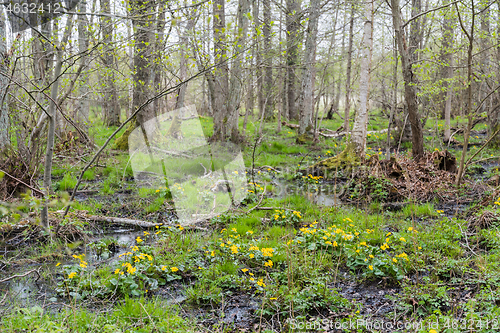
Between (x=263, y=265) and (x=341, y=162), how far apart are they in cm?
496

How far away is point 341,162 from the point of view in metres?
8.39

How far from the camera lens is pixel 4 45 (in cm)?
540

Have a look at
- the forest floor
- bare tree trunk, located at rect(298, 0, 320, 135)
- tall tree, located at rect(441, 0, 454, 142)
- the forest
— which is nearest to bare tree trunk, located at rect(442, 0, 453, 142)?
tall tree, located at rect(441, 0, 454, 142)

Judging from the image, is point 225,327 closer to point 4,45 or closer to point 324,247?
point 324,247

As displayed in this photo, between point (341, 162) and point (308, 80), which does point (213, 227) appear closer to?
point (341, 162)

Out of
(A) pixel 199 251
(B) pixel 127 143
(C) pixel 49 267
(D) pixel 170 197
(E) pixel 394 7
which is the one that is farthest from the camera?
(B) pixel 127 143

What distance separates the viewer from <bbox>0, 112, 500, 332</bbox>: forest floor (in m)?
2.95

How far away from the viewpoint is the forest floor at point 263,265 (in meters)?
2.95

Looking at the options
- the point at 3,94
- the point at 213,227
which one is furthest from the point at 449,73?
the point at 3,94

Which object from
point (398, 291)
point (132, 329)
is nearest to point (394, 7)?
point (398, 291)

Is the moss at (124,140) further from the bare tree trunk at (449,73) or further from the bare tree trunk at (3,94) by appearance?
the bare tree trunk at (449,73)

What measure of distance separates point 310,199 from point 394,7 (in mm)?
4646

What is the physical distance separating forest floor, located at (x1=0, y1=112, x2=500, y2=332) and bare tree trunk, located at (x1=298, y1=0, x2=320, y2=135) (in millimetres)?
6139

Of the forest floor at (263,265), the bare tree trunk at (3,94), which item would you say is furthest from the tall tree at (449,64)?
the bare tree trunk at (3,94)
